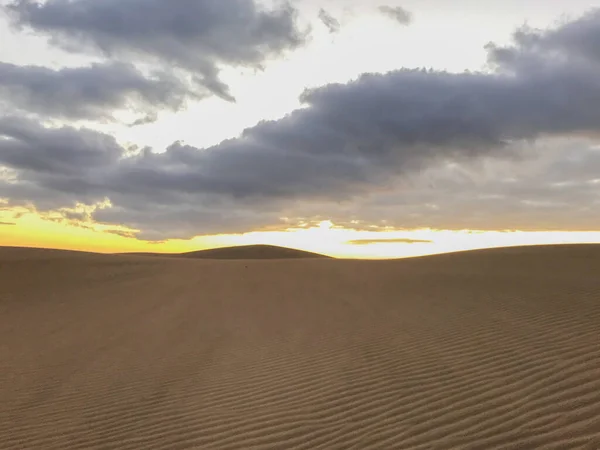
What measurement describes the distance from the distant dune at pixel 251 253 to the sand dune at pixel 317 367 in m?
40.7

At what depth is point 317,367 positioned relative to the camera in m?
8.26

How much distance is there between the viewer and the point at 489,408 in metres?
5.65

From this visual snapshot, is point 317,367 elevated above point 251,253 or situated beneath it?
situated beneath

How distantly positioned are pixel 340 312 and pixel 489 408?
295 inches

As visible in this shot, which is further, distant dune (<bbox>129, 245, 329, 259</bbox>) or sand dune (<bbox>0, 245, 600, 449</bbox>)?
distant dune (<bbox>129, 245, 329, 259</bbox>)

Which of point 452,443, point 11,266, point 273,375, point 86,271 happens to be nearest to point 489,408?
point 452,443

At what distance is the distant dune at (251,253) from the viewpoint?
192 feet

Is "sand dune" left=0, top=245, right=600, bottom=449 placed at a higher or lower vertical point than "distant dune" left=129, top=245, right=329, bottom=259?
lower

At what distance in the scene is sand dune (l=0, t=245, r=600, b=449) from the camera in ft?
18.4

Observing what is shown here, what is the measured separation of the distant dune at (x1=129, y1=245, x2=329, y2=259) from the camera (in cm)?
5856

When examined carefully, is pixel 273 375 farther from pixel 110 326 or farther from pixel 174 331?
pixel 110 326

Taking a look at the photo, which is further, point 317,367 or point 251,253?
point 251,253

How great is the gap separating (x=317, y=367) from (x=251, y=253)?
2047 inches

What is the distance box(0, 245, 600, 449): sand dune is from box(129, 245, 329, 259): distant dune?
1602 inches
